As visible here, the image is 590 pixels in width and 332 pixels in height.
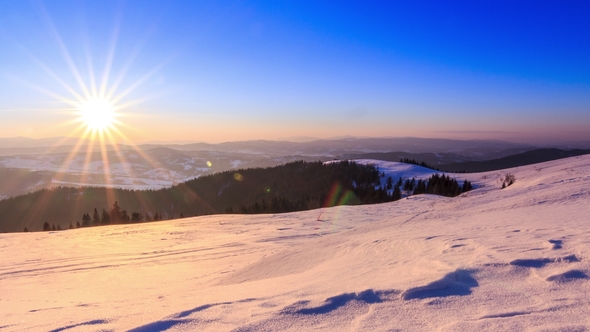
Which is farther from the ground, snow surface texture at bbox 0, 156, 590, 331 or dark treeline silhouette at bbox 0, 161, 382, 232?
snow surface texture at bbox 0, 156, 590, 331

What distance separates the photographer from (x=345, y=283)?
11.1 ft

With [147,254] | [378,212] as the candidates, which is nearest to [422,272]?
[147,254]

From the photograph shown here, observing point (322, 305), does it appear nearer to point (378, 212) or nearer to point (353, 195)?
point (378, 212)

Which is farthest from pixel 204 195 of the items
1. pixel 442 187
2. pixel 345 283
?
pixel 345 283

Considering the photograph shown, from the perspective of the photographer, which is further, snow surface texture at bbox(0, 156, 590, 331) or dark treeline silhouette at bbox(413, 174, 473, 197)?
dark treeline silhouette at bbox(413, 174, 473, 197)

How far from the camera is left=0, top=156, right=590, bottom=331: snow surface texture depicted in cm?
243

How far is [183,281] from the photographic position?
228 inches

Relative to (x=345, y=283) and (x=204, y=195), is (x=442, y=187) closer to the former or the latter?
(x=345, y=283)

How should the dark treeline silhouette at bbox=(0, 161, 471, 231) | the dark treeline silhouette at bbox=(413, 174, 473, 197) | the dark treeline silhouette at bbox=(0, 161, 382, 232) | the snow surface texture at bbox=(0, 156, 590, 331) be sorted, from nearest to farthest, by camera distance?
the snow surface texture at bbox=(0, 156, 590, 331), the dark treeline silhouette at bbox=(413, 174, 473, 197), the dark treeline silhouette at bbox=(0, 161, 471, 231), the dark treeline silhouette at bbox=(0, 161, 382, 232)

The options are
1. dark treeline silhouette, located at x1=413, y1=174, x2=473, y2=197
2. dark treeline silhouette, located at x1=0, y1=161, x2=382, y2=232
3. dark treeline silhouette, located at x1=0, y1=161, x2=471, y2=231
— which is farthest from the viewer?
dark treeline silhouette, located at x1=0, y1=161, x2=382, y2=232

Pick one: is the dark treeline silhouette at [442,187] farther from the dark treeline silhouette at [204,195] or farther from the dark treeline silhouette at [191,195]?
the dark treeline silhouette at [191,195]

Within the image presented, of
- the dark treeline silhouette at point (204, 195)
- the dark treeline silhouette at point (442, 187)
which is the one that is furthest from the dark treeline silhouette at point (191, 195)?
the dark treeline silhouette at point (442, 187)

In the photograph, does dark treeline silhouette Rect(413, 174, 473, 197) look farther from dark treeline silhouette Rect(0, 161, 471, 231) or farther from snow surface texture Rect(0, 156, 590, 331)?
snow surface texture Rect(0, 156, 590, 331)

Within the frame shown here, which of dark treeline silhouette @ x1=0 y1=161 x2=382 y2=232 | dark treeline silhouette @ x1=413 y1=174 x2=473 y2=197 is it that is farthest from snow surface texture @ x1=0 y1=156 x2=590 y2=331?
dark treeline silhouette @ x1=0 y1=161 x2=382 y2=232
